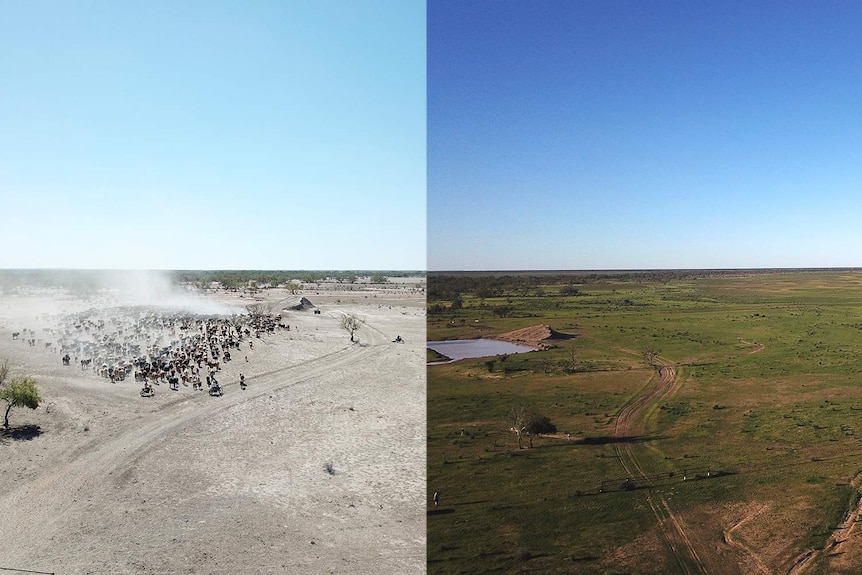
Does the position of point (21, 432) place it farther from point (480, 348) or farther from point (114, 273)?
point (114, 273)

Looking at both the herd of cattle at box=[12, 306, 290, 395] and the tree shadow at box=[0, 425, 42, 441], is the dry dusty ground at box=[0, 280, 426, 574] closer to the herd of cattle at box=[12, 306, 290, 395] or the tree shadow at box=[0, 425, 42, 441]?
the tree shadow at box=[0, 425, 42, 441]

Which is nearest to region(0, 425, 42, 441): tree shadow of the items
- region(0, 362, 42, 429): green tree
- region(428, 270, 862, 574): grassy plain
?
region(0, 362, 42, 429): green tree

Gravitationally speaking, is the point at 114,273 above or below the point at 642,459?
above

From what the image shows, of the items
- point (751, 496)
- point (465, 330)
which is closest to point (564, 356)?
point (465, 330)

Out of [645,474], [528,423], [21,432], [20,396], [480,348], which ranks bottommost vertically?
[645,474]

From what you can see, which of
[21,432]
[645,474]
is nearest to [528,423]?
[645,474]

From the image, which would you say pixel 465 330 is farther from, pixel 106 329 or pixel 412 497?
pixel 106 329

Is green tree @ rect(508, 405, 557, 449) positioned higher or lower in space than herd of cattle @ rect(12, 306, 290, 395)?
lower
